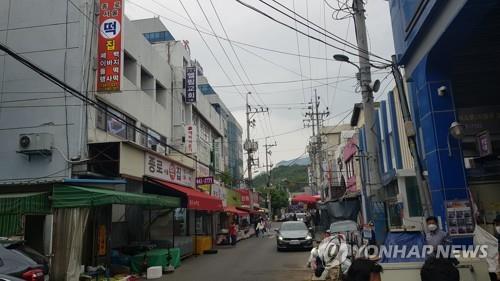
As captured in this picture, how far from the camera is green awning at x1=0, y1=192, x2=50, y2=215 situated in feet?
39.0

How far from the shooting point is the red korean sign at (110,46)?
15484 millimetres

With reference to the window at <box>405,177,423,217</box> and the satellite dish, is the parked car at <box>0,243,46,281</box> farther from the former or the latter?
the window at <box>405,177,423,217</box>

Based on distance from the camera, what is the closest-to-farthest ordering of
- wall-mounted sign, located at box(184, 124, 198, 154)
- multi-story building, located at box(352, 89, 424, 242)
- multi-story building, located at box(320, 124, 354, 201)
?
multi-story building, located at box(352, 89, 424, 242) < wall-mounted sign, located at box(184, 124, 198, 154) < multi-story building, located at box(320, 124, 354, 201)

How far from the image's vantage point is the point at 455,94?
1305 cm

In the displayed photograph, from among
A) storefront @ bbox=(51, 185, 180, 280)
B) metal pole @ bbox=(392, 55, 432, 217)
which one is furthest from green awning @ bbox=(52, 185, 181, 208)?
metal pole @ bbox=(392, 55, 432, 217)

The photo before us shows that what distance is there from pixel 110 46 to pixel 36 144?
13.7 ft

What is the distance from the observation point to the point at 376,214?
11758 mm

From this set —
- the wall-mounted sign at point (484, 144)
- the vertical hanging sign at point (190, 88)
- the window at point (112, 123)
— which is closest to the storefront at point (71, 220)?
the window at point (112, 123)

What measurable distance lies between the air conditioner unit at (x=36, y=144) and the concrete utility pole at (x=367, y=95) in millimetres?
10084

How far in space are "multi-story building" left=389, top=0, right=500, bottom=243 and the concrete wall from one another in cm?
1054

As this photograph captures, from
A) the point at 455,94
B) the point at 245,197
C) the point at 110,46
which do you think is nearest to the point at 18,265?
the point at 110,46

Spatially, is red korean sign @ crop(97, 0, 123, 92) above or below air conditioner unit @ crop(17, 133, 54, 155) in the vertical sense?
above

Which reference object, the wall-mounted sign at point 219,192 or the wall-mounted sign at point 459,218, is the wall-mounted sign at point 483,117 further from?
the wall-mounted sign at point 219,192

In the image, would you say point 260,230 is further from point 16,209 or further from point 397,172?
point 16,209
